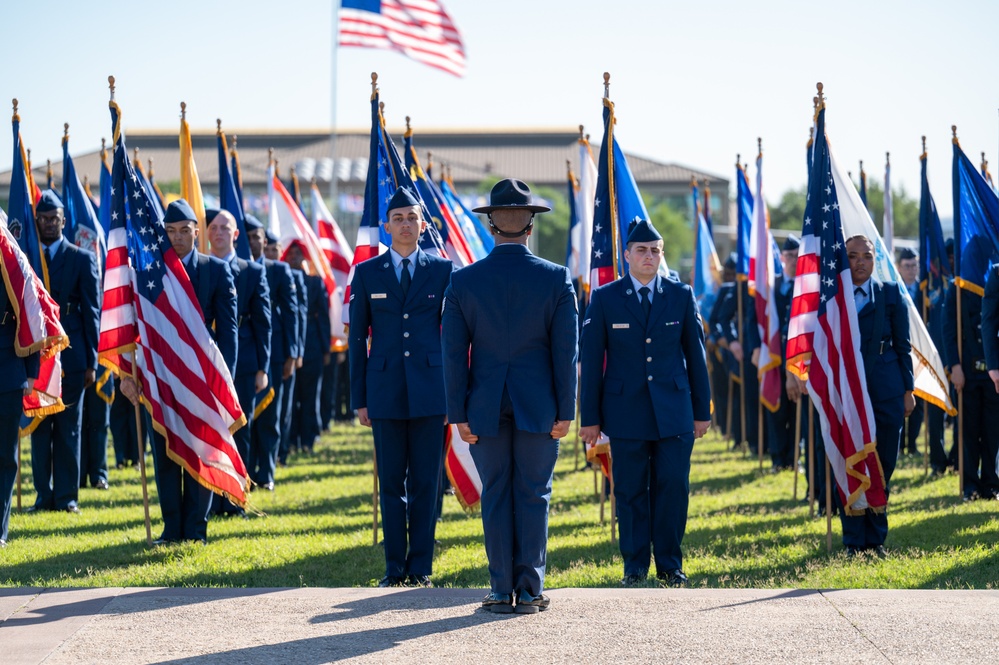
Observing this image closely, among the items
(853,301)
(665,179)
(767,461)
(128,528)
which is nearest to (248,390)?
(128,528)

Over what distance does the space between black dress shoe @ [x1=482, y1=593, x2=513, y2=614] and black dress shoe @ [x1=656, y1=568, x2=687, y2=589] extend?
56.6 inches

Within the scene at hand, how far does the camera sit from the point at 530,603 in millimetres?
6043

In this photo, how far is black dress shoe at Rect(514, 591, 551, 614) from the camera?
603 centimetres

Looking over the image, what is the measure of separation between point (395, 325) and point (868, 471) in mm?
3194

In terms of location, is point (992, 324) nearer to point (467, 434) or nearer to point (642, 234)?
point (642, 234)

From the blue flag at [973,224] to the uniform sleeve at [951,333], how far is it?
8.0 inches

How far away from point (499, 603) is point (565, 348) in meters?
1.28

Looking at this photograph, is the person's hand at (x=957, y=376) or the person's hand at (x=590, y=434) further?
the person's hand at (x=957, y=376)

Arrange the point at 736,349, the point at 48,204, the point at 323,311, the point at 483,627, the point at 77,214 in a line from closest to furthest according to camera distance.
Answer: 1. the point at 483,627
2. the point at 48,204
3. the point at 77,214
4. the point at 736,349
5. the point at 323,311

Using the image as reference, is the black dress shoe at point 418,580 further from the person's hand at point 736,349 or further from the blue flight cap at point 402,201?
the person's hand at point 736,349

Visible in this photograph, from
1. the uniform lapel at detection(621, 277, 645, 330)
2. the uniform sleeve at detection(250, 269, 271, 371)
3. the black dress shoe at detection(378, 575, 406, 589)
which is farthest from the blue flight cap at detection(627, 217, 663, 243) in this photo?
the uniform sleeve at detection(250, 269, 271, 371)

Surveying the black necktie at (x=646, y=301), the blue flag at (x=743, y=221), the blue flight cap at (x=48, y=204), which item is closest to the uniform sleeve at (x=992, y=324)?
the black necktie at (x=646, y=301)

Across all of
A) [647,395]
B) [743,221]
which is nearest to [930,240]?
[743,221]

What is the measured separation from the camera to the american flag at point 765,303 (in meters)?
12.6
